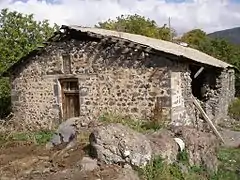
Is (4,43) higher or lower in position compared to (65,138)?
higher

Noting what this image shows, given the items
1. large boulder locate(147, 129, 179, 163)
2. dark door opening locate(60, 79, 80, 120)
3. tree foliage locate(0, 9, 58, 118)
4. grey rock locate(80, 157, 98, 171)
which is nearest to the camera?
grey rock locate(80, 157, 98, 171)

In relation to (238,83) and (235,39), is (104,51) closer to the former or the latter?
(238,83)

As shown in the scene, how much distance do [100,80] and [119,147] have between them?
677 centimetres

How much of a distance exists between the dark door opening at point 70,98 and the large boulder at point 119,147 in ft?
24.0

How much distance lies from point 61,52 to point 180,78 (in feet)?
16.1

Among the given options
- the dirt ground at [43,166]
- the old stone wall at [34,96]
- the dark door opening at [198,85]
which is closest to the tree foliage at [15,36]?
the old stone wall at [34,96]

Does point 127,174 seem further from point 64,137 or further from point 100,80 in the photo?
point 100,80

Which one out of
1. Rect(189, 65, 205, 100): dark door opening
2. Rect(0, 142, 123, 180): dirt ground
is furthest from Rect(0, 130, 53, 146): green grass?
Rect(189, 65, 205, 100): dark door opening

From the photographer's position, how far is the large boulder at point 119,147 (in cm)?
874

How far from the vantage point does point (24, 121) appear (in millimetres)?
17703

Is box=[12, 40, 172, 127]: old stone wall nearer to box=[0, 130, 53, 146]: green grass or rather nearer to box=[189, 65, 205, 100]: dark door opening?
box=[0, 130, 53, 146]: green grass

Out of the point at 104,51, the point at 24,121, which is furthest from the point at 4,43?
the point at 104,51

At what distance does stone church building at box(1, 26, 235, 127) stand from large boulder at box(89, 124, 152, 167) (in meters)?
5.13

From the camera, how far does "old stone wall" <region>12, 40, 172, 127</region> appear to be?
14211mm
